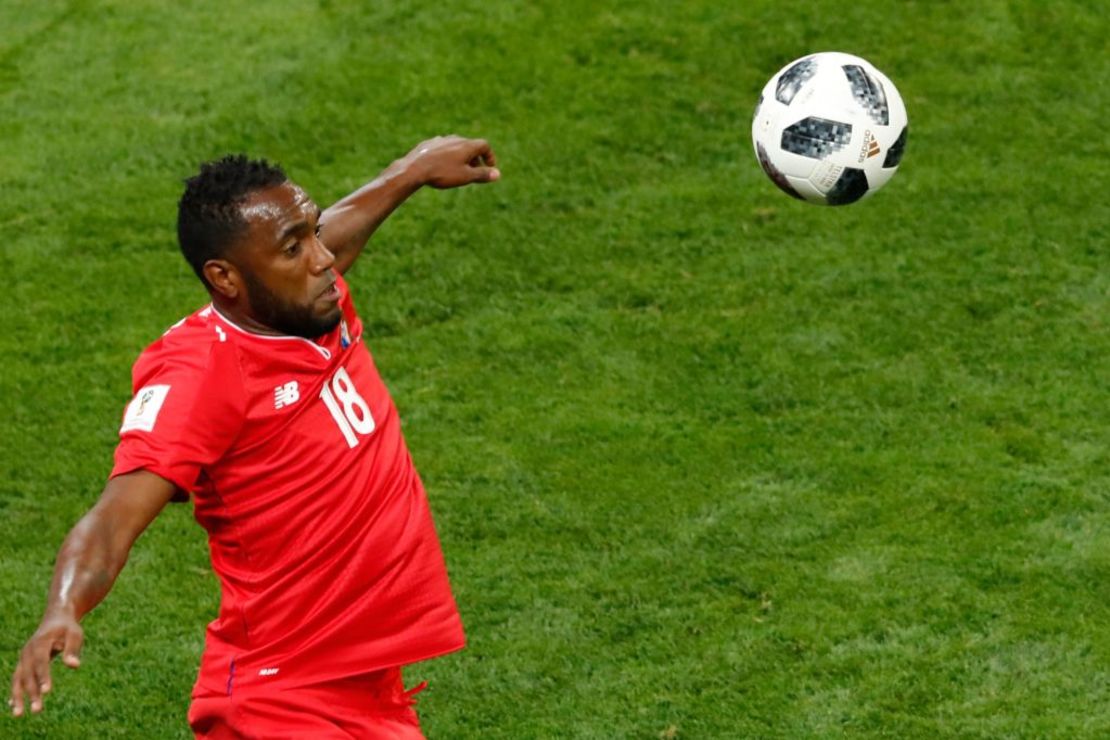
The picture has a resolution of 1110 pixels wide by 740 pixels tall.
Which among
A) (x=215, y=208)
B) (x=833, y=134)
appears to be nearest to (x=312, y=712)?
(x=215, y=208)

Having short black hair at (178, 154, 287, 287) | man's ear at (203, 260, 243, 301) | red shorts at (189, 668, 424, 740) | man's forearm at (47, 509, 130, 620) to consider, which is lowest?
red shorts at (189, 668, 424, 740)

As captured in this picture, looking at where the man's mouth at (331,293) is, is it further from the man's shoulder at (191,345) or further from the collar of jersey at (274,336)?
the man's shoulder at (191,345)

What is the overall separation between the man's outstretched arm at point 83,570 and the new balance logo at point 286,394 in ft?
1.43

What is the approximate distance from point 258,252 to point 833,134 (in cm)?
244

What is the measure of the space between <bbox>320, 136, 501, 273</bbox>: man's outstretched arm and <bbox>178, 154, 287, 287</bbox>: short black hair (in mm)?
787

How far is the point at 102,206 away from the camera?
1099 cm

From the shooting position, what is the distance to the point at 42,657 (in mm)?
4125

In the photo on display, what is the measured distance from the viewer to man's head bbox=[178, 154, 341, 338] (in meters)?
5.07

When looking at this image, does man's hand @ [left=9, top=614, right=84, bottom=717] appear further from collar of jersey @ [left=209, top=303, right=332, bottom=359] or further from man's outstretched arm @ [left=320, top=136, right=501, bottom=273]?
man's outstretched arm @ [left=320, top=136, right=501, bottom=273]

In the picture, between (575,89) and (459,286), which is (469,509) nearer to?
(459,286)

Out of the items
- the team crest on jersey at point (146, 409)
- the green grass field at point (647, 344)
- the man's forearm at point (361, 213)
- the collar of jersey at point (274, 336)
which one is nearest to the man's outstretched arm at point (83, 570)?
the team crest on jersey at point (146, 409)

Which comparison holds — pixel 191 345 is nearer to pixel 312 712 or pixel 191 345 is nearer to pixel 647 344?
pixel 312 712

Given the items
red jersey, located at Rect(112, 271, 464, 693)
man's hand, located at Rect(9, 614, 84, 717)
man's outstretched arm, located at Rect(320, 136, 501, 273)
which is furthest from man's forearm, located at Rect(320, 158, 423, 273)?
man's hand, located at Rect(9, 614, 84, 717)

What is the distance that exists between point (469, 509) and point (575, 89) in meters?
4.25
